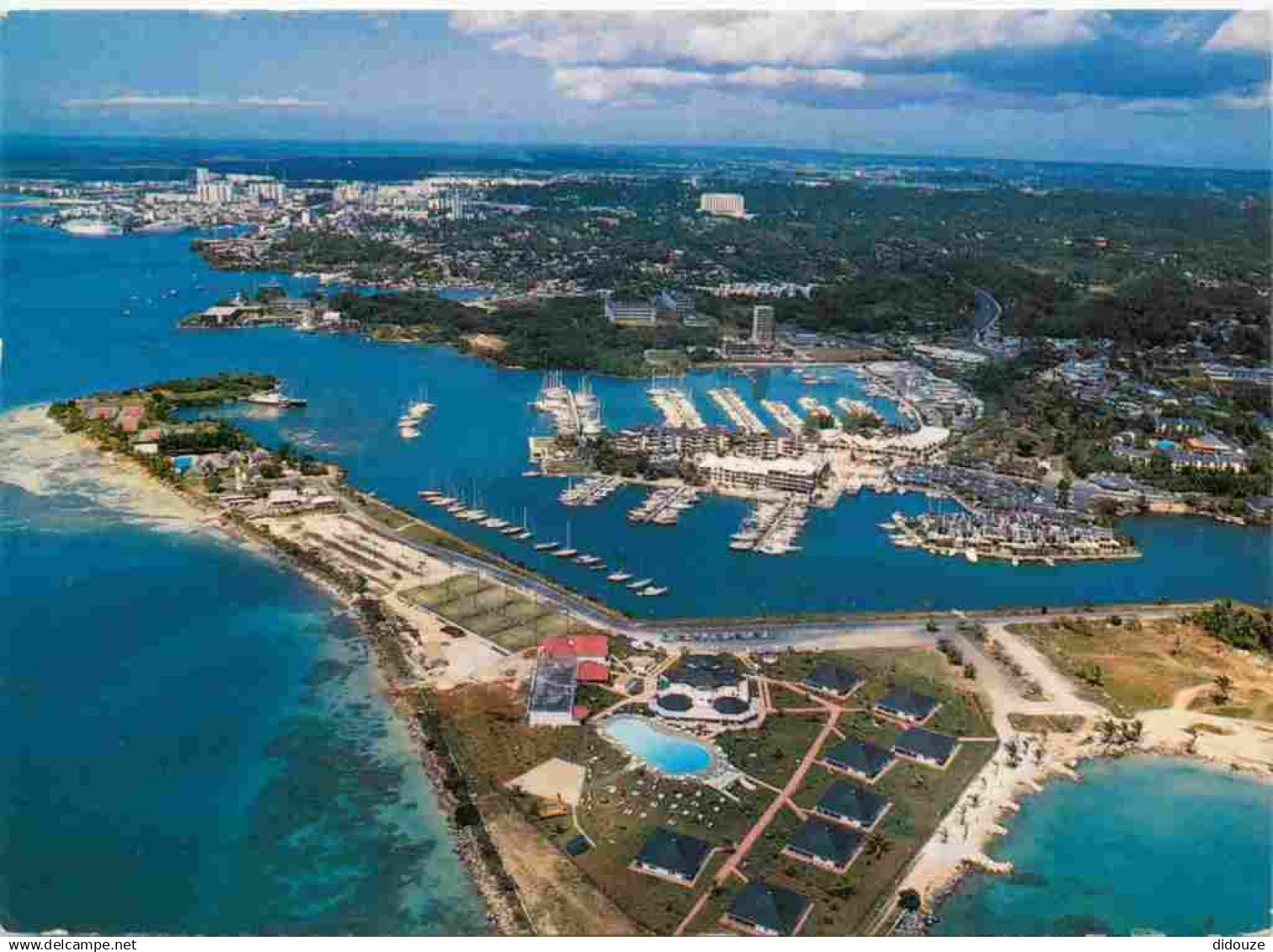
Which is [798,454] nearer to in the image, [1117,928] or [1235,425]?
[1235,425]

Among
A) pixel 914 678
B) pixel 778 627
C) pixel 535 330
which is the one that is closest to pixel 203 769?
pixel 778 627

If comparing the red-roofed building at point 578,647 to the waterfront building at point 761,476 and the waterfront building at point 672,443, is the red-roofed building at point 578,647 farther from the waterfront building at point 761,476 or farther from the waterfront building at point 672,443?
the waterfront building at point 672,443

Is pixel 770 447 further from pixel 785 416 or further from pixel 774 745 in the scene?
pixel 774 745

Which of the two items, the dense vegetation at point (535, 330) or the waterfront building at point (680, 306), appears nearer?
the dense vegetation at point (535, 330)

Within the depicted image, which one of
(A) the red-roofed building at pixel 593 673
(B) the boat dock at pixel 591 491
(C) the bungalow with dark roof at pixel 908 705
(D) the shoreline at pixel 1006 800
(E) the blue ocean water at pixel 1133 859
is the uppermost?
(B) the boat dock at pixel 591 491

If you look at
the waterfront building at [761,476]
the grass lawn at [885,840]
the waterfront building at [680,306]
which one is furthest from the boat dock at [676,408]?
the grass lawn at [885,840]

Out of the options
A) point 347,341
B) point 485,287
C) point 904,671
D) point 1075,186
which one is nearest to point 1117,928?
point 904,671

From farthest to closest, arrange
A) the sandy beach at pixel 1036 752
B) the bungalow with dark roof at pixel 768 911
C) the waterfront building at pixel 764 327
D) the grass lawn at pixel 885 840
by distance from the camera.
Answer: the waterfront building at pixel 764 327 → the sandy beach at pixel 1036 752 → the grass lawn at pixel 885 840 → the bungalow with dark roof at pixel 768 911
